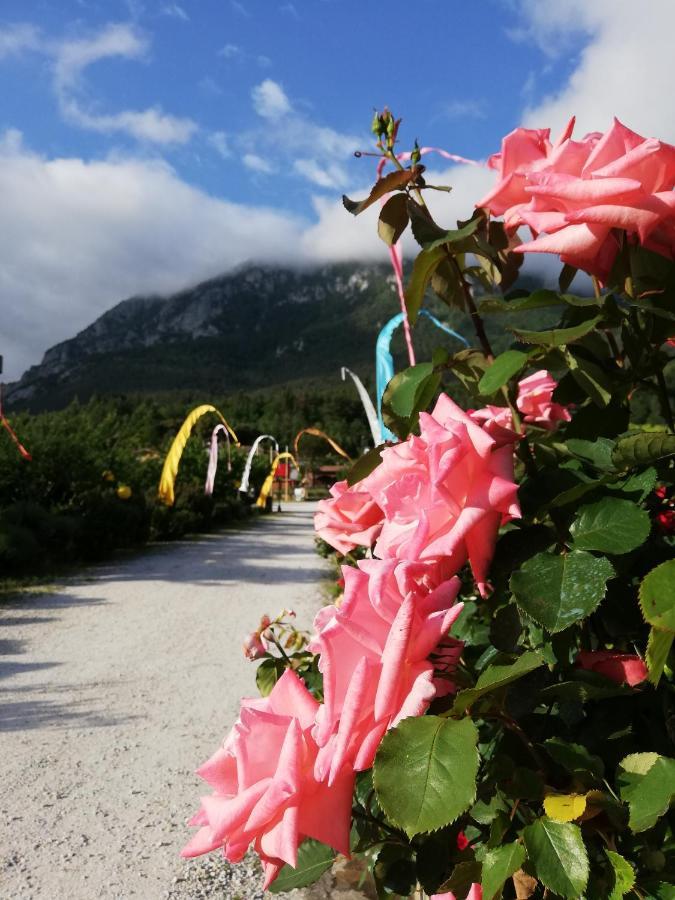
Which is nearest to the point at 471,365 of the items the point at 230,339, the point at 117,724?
the point at 117,724

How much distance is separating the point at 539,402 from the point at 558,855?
1.86ft

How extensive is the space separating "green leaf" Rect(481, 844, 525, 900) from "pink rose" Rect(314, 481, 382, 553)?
316 millimetres

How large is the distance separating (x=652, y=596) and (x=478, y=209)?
0.46 metres

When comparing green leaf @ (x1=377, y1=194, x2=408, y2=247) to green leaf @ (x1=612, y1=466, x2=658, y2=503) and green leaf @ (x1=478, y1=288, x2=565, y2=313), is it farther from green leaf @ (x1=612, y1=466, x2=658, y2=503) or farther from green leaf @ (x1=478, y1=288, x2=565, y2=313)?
green leaf @ (x1=612, y1=466, x2=658, y2=503)

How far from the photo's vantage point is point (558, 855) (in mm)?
532

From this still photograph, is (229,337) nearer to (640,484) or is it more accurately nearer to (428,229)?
(428,229)

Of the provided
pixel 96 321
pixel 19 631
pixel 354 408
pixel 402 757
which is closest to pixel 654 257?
pixel 402 757

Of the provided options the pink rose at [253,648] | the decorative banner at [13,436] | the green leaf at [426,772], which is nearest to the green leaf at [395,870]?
the green leaf at [426,772]

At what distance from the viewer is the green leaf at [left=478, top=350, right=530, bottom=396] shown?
670 millimetres

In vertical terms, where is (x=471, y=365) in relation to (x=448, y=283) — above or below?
below

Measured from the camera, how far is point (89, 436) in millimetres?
11344

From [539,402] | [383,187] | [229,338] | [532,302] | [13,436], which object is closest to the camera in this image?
[532,302]

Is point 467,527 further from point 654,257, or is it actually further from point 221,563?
point 221,563

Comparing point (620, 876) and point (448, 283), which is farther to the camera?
point (448, 283)
